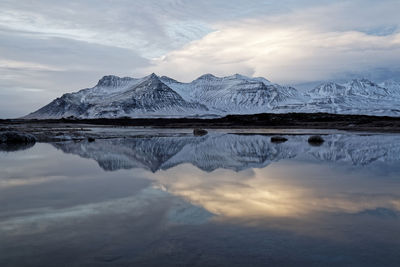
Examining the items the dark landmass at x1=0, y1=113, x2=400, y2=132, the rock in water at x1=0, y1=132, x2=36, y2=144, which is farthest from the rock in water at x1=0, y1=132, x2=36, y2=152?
the dark landmass at x1=0, y1=113, x2=400, y2=132

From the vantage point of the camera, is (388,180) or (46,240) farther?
(388,180)

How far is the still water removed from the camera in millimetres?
6168

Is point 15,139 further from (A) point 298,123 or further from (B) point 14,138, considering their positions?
(A) point 298,123

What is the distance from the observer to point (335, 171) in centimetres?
1589

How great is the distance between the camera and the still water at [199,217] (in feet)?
20.2

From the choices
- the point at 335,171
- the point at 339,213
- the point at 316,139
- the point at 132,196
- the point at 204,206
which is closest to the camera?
the point at 339,213

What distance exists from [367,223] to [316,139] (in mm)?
27018

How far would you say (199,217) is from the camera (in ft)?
27.6

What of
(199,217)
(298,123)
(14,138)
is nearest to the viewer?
(199,217)

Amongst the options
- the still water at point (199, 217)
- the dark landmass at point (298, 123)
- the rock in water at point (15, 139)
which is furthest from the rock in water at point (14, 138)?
the dark landmass at point (298, 123)

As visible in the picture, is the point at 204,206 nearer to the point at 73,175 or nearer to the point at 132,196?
the point at 132,196

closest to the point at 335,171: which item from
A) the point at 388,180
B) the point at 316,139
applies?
the point at 388,180

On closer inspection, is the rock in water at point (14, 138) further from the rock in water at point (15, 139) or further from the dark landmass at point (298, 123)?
the dark landmass at point (298, 123)

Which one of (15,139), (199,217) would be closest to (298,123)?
(15,139)
